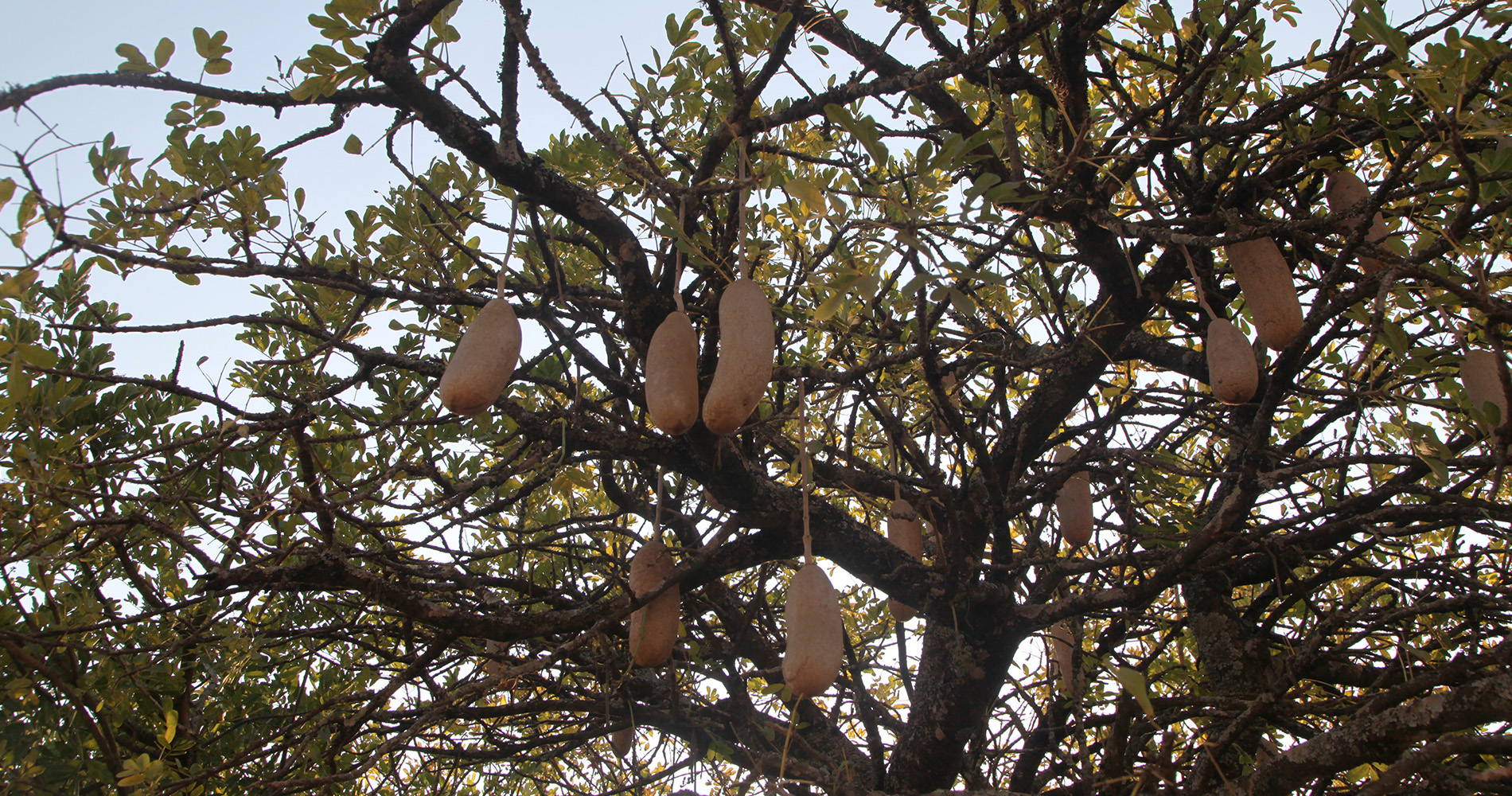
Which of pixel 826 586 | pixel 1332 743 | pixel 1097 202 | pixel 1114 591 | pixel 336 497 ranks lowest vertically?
pixel 1332 743

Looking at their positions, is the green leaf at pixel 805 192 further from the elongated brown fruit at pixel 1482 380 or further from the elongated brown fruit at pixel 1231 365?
the elongated brown fruit at pixel 1482 380

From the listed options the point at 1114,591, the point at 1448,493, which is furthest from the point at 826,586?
the point at 1448,493

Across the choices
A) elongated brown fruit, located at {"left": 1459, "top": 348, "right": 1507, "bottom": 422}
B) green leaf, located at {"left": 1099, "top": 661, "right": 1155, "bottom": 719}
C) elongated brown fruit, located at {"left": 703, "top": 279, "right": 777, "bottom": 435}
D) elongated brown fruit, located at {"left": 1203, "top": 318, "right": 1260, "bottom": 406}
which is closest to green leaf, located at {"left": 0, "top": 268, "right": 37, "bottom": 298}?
elongated brown fruit, located at {"left": 703, "top": 279, "right": 777, "bottom": 435}

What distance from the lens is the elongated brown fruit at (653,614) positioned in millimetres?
1819

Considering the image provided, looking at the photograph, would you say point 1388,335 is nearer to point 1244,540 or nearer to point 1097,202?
point 1244,540

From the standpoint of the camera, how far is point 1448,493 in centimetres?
183

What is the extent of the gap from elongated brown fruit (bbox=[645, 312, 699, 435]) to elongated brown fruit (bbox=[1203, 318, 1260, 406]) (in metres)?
1.16

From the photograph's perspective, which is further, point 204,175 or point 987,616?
point 987,616

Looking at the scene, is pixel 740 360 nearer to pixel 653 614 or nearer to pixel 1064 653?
pixel 653 614

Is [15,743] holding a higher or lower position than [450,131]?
lower

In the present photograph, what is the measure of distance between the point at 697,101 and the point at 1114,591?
Result: 172 centimetres

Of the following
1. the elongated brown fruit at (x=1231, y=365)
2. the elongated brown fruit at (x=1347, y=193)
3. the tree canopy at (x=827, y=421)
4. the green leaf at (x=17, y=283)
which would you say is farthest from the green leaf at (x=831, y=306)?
the elongated brown fruit at (x=1347, y=193)

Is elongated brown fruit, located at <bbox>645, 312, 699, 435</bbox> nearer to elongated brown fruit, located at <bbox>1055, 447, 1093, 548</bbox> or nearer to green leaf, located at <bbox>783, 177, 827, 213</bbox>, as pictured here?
green leaf, located at <bbox>783, 177, 827, 213</bbox>

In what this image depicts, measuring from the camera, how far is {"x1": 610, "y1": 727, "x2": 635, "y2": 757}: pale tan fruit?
2549mm
